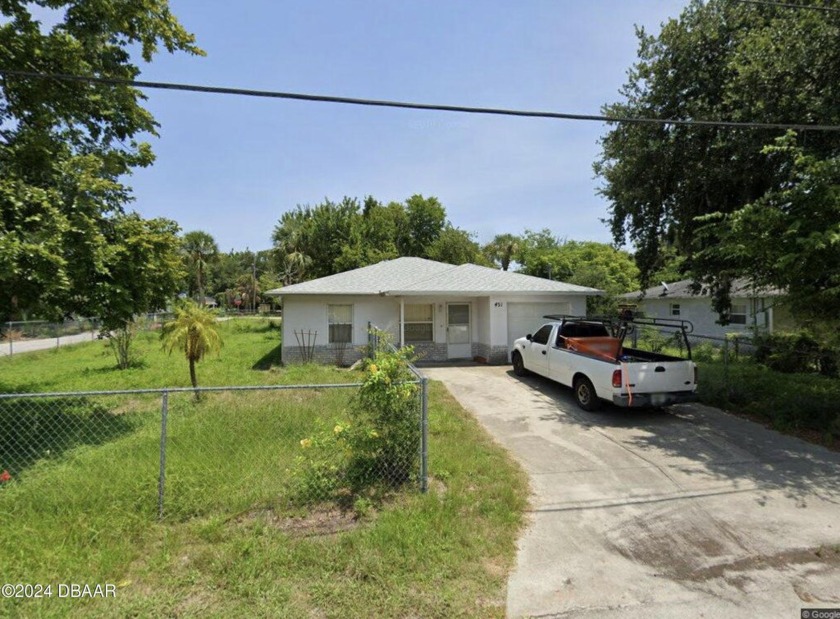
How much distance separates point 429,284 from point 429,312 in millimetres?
1402

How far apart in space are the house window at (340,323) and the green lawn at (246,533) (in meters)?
7.62

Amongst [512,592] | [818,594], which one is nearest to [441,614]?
[512,592]

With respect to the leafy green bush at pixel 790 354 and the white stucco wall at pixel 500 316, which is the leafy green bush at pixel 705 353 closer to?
the leafy green bush at pixel 790 354

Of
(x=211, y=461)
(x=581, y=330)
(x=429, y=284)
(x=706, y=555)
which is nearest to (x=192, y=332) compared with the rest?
(x=211, y=461)

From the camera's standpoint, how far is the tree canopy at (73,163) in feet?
20.6

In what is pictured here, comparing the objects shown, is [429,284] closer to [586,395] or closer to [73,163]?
[586,395]

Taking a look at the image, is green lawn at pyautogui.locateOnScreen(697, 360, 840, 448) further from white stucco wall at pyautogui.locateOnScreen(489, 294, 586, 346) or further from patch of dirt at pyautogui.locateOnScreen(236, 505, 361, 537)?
patch of dirt at pyautogui.locateOnScreen(236, 505, 361, 537)

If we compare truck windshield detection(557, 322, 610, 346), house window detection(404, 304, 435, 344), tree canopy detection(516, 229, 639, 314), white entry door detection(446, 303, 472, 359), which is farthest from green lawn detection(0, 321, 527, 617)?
tree canopy detection(516, 229, 639, 314)

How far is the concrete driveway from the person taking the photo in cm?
311

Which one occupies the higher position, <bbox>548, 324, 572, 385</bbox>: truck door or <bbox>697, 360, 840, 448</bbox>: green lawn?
<bbox>548, 324, 572, 385</bbox>: truck door

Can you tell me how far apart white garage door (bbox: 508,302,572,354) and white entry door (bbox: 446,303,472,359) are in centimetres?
165

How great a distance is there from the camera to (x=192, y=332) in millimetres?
9430

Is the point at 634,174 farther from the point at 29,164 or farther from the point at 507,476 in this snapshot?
the point at 29,164

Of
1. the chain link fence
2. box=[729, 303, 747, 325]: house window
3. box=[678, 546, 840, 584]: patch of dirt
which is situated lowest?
box=[678, 546, 840, 584]: patch of dirt
